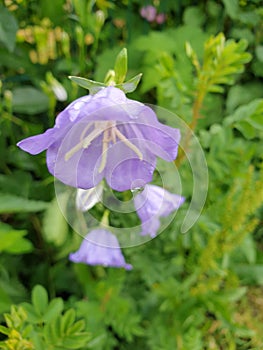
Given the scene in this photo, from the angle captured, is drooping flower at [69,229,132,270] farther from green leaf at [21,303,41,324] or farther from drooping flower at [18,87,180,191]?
drooping flower at [18,87,180,191]

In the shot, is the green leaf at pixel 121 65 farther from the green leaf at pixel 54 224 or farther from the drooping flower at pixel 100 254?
the green leaf at pixel 54 224

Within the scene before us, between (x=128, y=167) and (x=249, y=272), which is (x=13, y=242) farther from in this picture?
(x=249, y=272)

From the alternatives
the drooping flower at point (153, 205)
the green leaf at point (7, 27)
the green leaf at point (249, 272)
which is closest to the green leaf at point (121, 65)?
the drooping flower at point (153, 205)

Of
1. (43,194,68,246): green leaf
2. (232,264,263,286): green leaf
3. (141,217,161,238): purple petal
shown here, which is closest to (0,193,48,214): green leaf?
(43,194,68,246): green leaf

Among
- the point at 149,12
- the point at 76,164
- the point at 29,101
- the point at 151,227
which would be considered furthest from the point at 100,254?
the point at 149,12

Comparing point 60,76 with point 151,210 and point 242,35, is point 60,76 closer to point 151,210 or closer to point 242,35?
point 242,35
